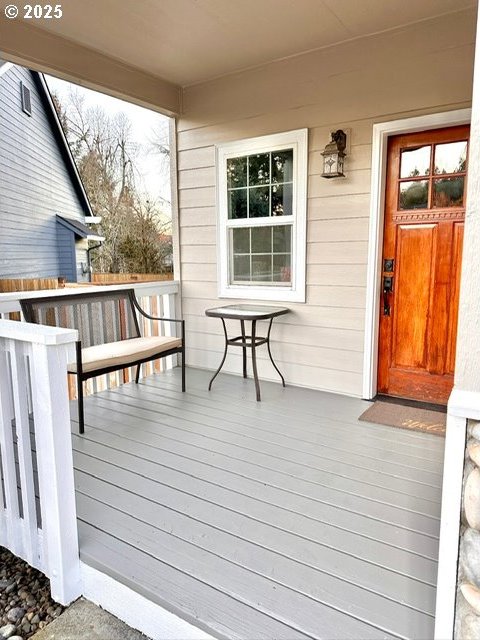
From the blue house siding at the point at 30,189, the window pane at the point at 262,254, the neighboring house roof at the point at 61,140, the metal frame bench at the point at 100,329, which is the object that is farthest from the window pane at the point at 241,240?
the neighboring house roof at the point at 61,140

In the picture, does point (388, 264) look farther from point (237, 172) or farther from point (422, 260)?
point (237, 172)

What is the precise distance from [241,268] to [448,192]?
1848 mm

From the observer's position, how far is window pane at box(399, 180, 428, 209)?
10.4 ft

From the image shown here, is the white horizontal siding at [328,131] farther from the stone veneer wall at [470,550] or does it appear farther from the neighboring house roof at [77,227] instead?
the neighboring house roof at [77,227]

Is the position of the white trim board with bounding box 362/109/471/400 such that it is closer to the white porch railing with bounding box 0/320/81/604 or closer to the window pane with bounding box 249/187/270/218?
the window pane with bounding box 249/187/270/218

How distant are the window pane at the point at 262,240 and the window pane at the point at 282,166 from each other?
1.45 ft

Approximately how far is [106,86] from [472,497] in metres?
3.81

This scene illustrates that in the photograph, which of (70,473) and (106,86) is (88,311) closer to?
(106,86)

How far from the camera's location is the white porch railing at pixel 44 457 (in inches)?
61.0

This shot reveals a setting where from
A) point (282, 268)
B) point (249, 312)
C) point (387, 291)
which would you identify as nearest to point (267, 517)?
point (249, 312)

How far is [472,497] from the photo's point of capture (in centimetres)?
111

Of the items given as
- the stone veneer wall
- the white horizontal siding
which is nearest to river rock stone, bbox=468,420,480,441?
the stone veneer wall

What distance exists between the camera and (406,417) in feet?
10.1

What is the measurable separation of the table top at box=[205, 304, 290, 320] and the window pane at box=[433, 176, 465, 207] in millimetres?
1416
